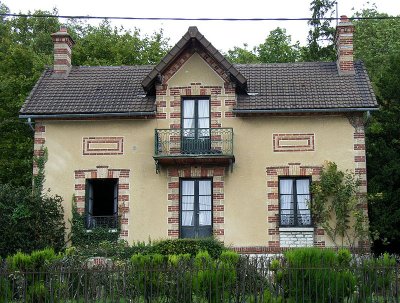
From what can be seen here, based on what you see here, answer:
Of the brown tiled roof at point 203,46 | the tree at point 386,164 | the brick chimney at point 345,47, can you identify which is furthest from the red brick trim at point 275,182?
the brick chimney at point 345,47

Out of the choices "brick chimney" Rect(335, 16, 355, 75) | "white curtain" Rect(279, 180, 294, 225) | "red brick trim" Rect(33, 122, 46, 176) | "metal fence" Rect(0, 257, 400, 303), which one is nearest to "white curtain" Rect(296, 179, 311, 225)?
"white curtain" Rect(279, 180, 294, 225)

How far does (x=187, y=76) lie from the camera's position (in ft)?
75.0

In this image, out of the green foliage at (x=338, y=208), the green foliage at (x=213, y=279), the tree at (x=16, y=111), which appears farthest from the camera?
the tree at (x=16, y=111)

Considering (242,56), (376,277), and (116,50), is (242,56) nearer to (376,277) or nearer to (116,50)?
(116,50)

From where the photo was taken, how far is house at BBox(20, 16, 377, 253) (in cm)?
2188

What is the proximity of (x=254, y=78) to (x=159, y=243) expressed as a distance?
6.88 metres

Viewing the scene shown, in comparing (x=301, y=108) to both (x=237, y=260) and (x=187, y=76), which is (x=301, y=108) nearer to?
(x=187, y=76)

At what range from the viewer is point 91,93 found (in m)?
23.8

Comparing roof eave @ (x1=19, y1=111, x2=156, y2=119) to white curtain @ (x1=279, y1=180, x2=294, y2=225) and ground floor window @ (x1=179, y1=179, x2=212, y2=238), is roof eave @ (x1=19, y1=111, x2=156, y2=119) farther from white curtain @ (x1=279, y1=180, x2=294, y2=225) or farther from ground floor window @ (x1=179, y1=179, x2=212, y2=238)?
white curtain @ (x1=279, y1=180, x2=294, y2=225)

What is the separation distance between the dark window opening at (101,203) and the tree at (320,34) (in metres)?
15.4

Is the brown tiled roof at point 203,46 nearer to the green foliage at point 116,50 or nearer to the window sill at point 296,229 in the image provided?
the window sill at point 296,229

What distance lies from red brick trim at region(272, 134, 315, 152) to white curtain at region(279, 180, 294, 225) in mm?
1025

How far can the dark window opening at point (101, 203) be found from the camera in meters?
22.3

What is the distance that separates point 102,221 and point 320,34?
17938mm
